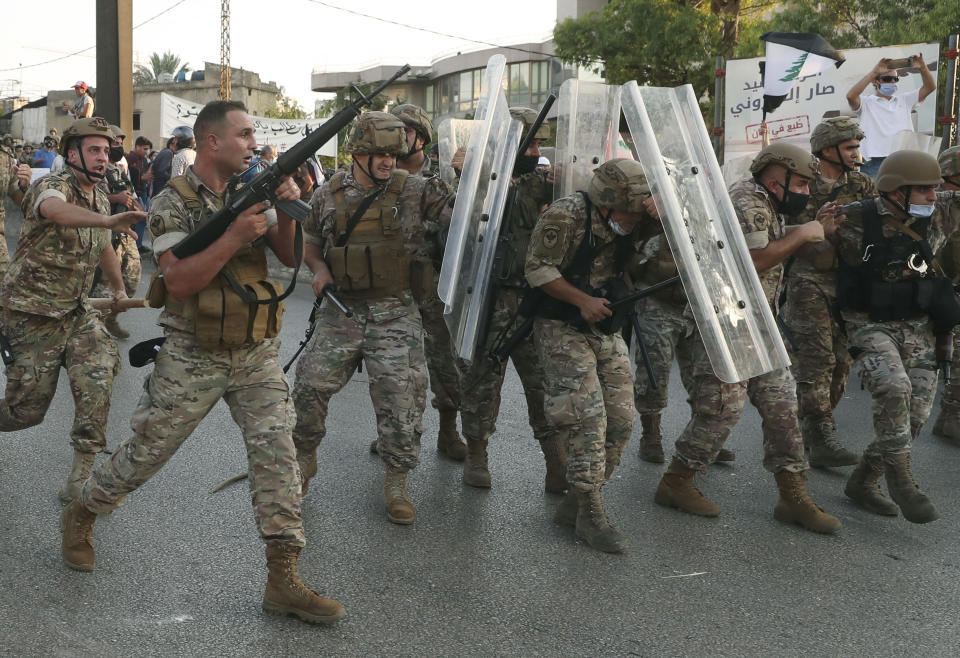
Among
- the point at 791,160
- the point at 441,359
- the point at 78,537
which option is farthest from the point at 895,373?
the point at 78,537

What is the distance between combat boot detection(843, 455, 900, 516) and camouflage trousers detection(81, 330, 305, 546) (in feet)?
9.96

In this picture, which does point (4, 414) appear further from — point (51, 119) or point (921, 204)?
point (51, 119)

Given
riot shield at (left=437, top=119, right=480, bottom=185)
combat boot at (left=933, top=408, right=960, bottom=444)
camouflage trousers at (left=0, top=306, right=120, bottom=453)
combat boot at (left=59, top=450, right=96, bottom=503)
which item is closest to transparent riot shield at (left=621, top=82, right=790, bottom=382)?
riot shield at (left=437, top=119, right=480, bottom=185)

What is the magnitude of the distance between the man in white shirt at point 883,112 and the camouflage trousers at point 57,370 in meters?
7.44

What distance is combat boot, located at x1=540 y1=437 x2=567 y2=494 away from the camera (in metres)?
5.25

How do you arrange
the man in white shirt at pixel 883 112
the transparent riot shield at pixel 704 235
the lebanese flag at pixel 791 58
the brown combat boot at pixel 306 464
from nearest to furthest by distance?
the transparent riot shield at pixel 704 235, the brown combat boot at pixel 306 464, the lebanese flag at pixel 791 58, the man in white shirt at pixel 883 112

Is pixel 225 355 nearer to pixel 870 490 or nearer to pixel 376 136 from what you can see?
pixel 376 136

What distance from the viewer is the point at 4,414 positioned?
16.2ft

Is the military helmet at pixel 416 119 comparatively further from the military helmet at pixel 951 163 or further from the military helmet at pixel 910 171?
the military helmet at pixel 951 163

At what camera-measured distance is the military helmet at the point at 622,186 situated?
14.6ft

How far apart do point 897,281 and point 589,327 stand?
1737 millimetres

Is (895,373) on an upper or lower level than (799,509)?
upper

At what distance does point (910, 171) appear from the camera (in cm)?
504

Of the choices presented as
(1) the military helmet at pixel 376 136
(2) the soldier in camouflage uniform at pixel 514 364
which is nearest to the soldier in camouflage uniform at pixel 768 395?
(2) the soldier in camouflage uniform at pixel 514 364
